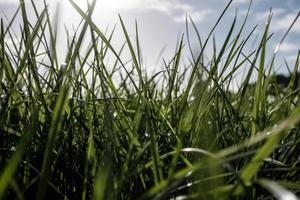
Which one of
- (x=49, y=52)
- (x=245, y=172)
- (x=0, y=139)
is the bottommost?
(x=245, y=172)

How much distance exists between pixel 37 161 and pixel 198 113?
33cm

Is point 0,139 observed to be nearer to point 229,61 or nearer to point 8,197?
point 8,197

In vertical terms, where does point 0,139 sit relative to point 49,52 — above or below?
below

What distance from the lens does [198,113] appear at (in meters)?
0.84

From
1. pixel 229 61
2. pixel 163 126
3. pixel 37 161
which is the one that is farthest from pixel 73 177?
pixel 229 61

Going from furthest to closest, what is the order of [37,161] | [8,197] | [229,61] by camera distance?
[229,61]
[37,161]
[8,197]

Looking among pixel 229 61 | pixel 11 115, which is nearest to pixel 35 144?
pixel 11 115

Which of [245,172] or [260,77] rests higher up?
[260,77]

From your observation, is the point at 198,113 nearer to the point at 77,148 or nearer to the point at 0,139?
the point at 77,148

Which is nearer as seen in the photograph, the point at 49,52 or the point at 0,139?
the point at 0,139

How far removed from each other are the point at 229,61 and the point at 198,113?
0.14m

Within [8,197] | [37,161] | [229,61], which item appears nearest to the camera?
[8,197]

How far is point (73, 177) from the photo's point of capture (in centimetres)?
75

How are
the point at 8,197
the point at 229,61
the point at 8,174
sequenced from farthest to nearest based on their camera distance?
the point at 229,61, the point at 8,197, the point at 8,174
